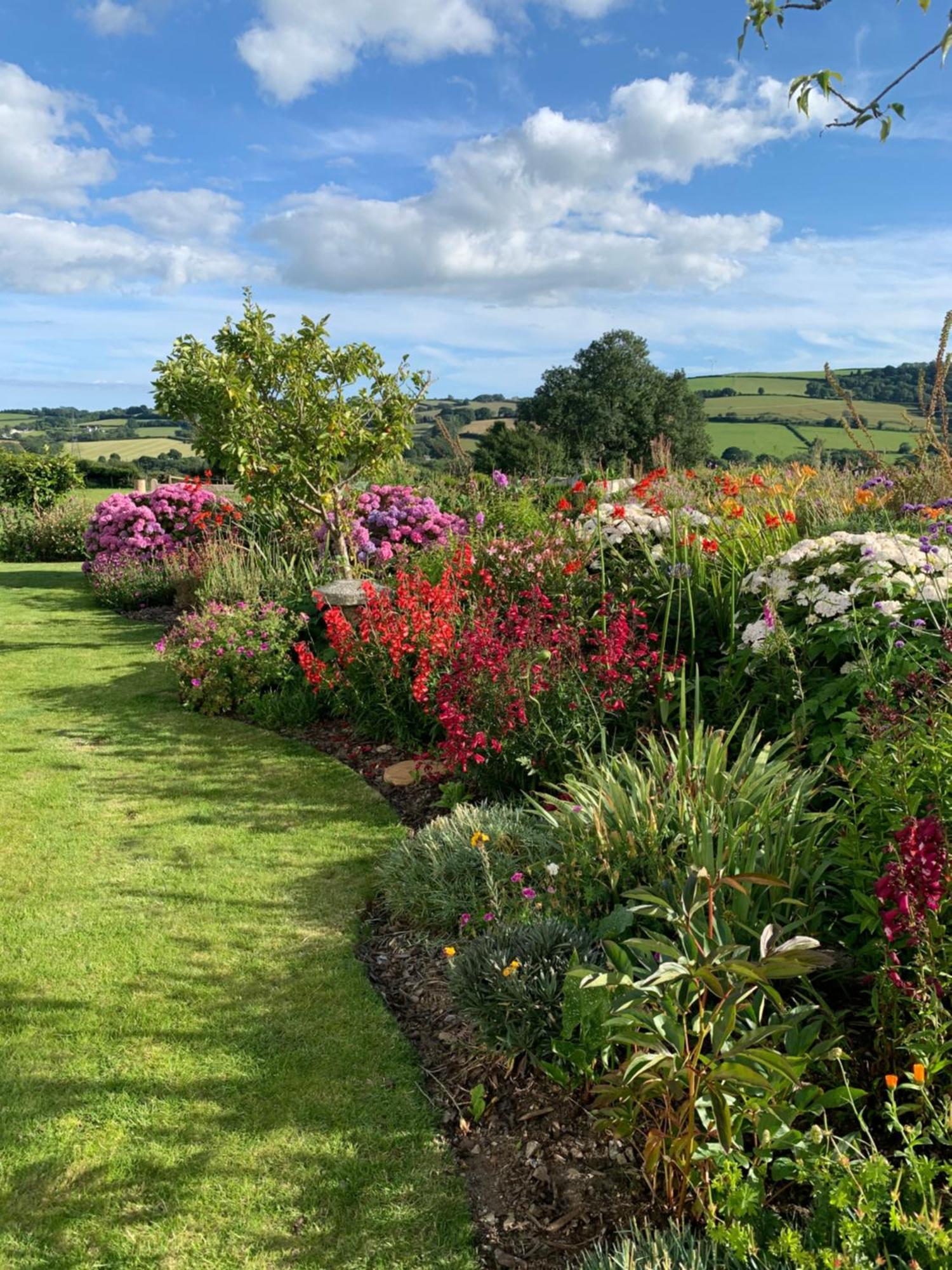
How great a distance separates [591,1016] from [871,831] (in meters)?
1.04

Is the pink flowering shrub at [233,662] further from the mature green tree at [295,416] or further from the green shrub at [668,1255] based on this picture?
the green shrub at [668,1255]

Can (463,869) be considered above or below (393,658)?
below

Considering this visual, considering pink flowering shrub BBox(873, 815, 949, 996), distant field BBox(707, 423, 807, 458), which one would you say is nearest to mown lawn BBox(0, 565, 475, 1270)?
pink flowering shrub BBox(873, 815, 949, 996)

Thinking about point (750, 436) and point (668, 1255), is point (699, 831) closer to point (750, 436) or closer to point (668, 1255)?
point (668, 1255)

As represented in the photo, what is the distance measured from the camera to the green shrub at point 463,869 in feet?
11.5

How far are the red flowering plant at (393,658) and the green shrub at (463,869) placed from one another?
4.65ft

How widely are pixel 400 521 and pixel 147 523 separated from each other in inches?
A: 163

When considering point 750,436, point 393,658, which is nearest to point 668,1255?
point 393,658

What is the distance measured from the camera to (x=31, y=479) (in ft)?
59.9

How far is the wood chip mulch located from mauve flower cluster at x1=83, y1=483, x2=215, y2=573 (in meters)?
10.6

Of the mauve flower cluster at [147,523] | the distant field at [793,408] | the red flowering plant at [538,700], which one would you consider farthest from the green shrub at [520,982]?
the distant field at [793,408]

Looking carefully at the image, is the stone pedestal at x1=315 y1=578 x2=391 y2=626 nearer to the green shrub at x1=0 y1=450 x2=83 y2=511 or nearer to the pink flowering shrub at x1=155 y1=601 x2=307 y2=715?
the pink flowering shrub at x1=155 y1=601 x2=307 y2=715

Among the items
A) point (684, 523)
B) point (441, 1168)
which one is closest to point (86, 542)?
point (684, 523)

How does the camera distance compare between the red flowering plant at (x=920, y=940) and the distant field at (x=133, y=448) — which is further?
the distant field at (x=133, y=448)
